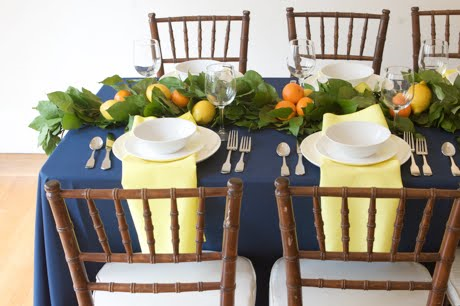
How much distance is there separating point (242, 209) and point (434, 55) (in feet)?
2.70

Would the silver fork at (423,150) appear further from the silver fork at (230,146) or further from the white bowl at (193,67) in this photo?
the white bowl at (193,67)

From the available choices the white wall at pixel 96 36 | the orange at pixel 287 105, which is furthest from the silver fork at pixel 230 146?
the white wall at pixel 96 36

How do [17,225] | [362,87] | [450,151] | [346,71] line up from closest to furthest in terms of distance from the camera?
[450,151] < [362,87] < [346,71] < [17,225]

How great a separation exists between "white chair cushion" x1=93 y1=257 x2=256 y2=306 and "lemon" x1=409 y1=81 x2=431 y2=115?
→ 61 cm

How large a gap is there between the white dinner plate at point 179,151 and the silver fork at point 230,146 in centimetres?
3

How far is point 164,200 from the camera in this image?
1.25m

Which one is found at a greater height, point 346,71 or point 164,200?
point 346,71

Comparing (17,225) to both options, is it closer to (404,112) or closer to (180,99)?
(180,99)

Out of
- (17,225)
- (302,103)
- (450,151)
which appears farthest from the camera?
(17,225)

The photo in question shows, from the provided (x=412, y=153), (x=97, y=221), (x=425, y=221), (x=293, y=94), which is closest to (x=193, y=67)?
(x=293, y=94)

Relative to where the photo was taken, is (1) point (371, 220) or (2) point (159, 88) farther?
(2) point (159, 88)

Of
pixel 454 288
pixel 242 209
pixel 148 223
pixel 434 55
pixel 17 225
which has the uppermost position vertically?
pixel 434 55

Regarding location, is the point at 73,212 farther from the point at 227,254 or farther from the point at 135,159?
the point at 227,254

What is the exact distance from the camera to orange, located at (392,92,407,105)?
1.39 meters
